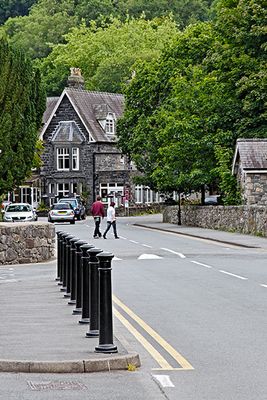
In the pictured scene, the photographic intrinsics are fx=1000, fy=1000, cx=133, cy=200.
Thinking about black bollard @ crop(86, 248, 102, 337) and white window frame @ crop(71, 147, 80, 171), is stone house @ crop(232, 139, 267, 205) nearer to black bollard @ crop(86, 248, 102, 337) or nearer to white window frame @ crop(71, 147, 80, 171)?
black bollard @ crop(86, 248, 102, 337)

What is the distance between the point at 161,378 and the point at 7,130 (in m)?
42.2

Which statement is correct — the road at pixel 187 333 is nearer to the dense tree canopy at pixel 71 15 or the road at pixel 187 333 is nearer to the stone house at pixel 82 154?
the stone house at pixel 82 154

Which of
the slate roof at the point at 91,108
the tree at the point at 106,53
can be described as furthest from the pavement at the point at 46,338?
the tree at the point at 106,53

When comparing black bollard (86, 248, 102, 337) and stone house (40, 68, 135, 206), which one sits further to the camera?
stone house (40, 68, 135, 206)

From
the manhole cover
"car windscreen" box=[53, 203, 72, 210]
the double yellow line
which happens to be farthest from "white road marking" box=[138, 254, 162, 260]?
"car windscreen" box=[53, 203, 72, 210]

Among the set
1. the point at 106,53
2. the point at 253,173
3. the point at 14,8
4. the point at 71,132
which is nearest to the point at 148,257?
the point at 253,173

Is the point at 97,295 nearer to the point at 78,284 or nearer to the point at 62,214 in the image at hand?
the point at 78,284

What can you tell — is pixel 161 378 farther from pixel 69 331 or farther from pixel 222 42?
pixel 222 42

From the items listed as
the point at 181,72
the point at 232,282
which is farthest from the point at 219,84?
the point at 232,282

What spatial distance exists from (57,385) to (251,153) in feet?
141

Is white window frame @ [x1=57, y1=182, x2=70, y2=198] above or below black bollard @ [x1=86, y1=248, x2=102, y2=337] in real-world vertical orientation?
above

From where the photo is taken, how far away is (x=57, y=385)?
378 inches

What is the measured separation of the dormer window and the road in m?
66.8

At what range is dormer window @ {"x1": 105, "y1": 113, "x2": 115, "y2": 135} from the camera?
93.6 meters
